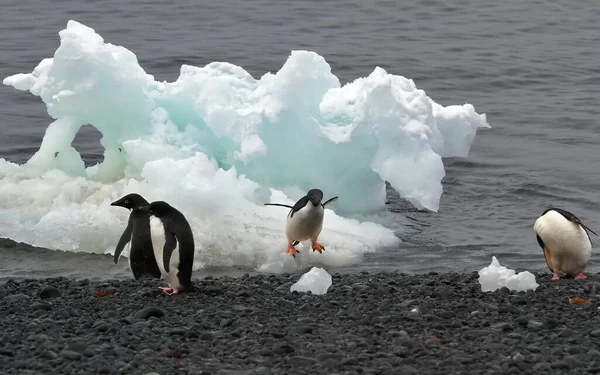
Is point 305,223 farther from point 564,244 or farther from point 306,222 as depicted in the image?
point 564,244

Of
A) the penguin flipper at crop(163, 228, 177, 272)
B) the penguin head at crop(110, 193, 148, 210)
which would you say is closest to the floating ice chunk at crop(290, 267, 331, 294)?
the penguin flipper at crop(163, 228, 177, 272)

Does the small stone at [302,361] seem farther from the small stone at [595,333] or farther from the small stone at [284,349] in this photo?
the small stone at [595,333]

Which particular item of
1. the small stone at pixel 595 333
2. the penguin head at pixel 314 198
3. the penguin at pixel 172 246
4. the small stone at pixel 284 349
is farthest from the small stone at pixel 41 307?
the small stone at pixel 595 333

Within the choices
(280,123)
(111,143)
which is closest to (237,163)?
(280,123)

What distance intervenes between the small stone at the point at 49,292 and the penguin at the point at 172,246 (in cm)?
64

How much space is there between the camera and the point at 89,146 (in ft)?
45.1

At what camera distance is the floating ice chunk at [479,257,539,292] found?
6688 millimetres

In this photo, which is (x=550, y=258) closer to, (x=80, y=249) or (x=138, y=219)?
(x=138, y=219)

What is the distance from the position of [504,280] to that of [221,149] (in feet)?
14.1

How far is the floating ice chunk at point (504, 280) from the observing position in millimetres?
6688

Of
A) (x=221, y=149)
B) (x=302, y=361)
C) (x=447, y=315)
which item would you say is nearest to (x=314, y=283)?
(x=447, y=315)

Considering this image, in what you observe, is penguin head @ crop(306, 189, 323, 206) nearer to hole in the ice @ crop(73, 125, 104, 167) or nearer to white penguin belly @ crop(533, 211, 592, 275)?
white penguin belly @ crop(533, 211, 592, 275)

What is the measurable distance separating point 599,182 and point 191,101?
5.03 meters

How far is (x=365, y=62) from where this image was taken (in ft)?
60.9
